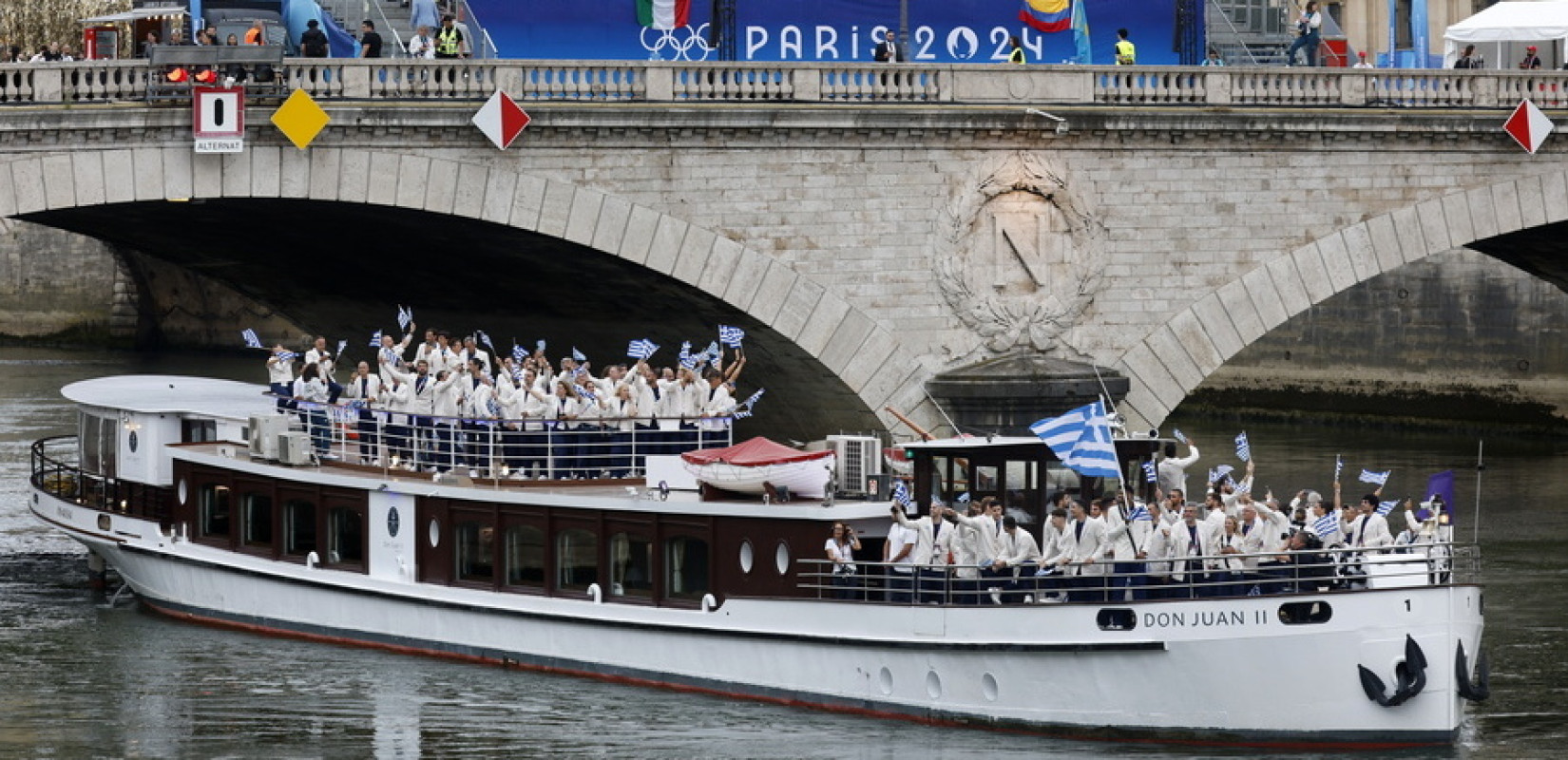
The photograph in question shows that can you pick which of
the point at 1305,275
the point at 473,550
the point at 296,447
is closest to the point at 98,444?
the point at 296,447

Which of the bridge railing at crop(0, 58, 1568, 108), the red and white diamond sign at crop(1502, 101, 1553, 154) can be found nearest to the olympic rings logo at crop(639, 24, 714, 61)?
the bridge railing at crop(0, 58, 1568, 108)

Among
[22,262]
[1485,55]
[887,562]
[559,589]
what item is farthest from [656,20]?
[22,262]

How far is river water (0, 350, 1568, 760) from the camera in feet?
92.9

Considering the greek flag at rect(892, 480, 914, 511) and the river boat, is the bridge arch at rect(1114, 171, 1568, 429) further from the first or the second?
the greek flag at rect(892, 480, 914, 511)

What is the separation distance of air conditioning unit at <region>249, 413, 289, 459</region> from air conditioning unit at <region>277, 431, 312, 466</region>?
172 mm

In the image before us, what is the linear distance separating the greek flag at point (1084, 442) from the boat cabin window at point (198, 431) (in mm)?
12386

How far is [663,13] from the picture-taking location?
4075 cm

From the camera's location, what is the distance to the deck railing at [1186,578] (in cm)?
2752

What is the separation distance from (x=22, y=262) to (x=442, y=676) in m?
50.1

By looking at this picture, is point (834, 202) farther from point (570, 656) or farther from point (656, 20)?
point (570, 656)

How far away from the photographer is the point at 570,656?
3178 centimetres

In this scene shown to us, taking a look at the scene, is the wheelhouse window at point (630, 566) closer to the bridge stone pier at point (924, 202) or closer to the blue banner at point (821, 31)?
the bridge stone pier at point (924, 202)

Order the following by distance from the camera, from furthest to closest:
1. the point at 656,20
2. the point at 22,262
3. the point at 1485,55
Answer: the point at 22,262 → the point at 1485,55 → the point at 656,20

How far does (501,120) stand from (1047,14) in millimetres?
9492
